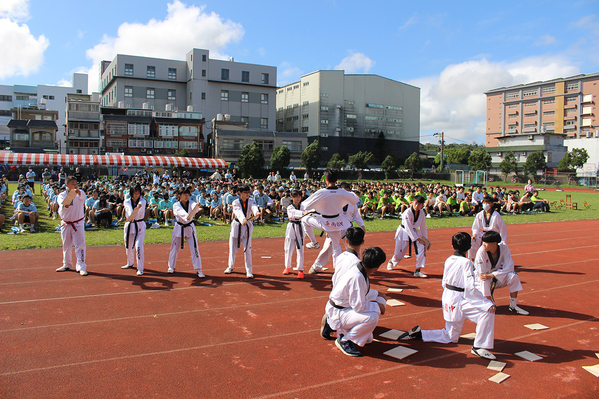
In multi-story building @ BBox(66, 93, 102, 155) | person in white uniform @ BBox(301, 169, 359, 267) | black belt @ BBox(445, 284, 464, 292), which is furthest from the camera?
multi-story building @ BBox(66, 93, 102, 155)

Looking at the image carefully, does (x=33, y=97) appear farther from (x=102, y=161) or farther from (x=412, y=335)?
(x=412, y=335)

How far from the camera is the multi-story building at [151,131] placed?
58.9 meters

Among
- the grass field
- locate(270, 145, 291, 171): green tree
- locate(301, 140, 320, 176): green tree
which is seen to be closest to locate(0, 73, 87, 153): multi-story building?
locate(270, 145, 291, 171): green tree

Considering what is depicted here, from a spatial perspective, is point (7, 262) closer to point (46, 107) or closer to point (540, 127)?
point (46, 107)

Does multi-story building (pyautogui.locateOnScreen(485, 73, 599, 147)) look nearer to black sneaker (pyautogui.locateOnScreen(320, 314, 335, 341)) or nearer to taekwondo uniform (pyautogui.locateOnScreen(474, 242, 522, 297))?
taekwondo uniform (pyautogui.locateOnScreen(474, 242, 522, 297))

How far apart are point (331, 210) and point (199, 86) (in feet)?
237

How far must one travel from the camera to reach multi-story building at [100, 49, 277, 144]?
235 ft

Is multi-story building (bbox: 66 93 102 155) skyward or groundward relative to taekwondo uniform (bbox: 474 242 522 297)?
skyward

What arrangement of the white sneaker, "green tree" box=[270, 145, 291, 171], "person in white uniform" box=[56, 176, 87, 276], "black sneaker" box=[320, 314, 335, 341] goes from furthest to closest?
"green tree" box=[270, 145, 291, 171], the white sneaker, "person in white uniform" box=[56, 176, 87, 276], "black sneaker" box=[320, 314, 335, 341]

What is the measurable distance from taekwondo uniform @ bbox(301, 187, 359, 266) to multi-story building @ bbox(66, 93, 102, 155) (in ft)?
209

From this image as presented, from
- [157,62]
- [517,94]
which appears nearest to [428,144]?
[517,94]

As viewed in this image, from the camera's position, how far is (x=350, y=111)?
272 ft

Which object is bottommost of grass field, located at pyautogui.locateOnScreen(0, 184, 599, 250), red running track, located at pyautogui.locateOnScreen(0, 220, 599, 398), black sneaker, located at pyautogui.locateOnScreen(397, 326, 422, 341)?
red running track, located at pyautogui.locateOnScreen(0, 220, 599, 398)

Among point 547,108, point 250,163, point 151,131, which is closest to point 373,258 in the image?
point 250,163
